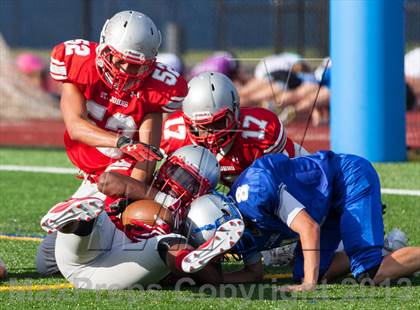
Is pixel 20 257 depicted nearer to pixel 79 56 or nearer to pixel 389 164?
pixel 79 56

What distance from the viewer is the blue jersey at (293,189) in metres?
4.66

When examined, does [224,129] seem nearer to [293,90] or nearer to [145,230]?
[145,230]

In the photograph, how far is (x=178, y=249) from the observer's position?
4574 millimetres

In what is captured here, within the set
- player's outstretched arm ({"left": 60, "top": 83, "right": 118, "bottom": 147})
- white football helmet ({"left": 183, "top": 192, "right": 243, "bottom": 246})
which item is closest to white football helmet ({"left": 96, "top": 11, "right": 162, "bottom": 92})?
player's outstretched arm ({"left": 60, "top": 83, "right": 118, "bottom": 147})

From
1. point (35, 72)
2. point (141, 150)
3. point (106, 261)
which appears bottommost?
point (35, 72)

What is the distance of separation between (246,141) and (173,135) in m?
0.46

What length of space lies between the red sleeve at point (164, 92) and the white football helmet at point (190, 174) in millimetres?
581

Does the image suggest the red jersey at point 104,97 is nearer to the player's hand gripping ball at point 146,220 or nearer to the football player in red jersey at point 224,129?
the football player in red jersey at point 224,129

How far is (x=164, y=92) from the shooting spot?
5578 millimetres

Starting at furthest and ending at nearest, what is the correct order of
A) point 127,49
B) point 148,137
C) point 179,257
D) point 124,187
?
point 148,137, point 127,49, point 124,187, point 179,257

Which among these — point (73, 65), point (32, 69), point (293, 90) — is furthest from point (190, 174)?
point (32, 69)

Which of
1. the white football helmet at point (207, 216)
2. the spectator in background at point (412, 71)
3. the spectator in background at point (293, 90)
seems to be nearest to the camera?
the white football helmet at point (207, 216)

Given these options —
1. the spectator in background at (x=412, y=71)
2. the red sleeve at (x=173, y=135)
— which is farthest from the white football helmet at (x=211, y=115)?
the spectator in background at (x=412, y=71)

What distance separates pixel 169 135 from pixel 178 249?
4.70 ft
